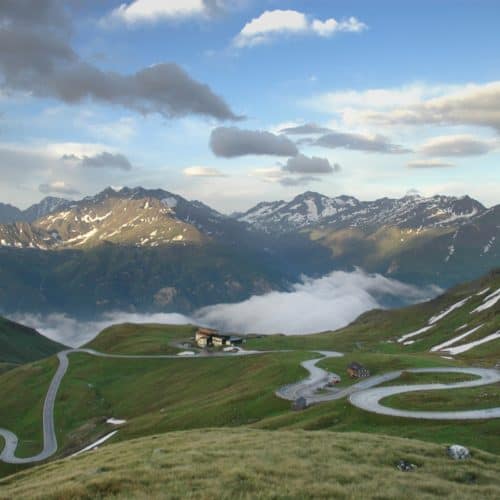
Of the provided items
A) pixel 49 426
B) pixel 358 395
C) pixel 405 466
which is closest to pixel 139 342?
pixel 49 426

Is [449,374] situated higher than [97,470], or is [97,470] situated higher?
[97,470]

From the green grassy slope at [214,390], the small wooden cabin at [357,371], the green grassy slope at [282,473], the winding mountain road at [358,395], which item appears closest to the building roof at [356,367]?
the small wooden cabin at [357,371]

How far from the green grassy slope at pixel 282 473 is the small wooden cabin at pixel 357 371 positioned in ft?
147

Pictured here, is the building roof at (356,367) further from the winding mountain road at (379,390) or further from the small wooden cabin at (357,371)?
the winding mountain road at (379,390)

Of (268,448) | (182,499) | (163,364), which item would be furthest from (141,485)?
(163,364)

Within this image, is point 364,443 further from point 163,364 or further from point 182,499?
point 163,364

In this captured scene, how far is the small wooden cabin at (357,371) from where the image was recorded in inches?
3125

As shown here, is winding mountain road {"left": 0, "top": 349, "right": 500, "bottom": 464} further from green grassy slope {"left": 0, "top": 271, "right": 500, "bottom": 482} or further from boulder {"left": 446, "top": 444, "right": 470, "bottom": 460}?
boulder {"left": 446, "top": 444, "right": 470, "bottom": 460}

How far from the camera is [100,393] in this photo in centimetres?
12556

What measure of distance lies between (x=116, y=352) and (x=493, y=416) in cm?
14140

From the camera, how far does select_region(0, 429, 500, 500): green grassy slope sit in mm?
21734

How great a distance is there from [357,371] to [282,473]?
57911 millimetres

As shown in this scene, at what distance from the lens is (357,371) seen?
80.1m

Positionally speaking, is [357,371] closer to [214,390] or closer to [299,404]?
[299,404]
